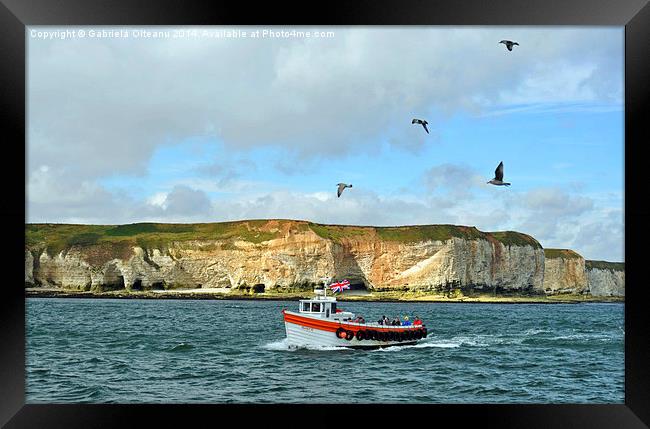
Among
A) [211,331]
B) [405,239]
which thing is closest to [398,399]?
[211,331]

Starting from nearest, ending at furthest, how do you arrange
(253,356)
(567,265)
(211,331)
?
(253,356) → (211,331) → (567,265)

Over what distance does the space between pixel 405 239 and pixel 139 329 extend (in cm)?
5424

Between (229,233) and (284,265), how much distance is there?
42.2 ft

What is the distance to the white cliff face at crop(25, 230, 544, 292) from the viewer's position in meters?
85.7

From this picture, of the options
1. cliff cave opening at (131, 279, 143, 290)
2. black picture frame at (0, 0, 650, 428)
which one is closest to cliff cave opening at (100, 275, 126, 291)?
cliff cave opening at (131, 279, 143, 290)

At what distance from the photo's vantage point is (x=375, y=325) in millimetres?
26922

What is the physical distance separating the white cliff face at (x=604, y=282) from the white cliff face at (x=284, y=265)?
18.5 meters

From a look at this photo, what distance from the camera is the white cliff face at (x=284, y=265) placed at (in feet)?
281

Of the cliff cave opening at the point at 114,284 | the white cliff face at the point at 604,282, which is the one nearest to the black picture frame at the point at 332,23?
the cliff cave opening at the point at 114,284

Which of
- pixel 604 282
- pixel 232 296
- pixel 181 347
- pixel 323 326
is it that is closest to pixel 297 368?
pixel 323 326

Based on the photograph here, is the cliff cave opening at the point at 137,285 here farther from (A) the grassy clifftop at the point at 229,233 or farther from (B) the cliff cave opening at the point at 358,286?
(B) the cliff cave opening at the point at 358,286

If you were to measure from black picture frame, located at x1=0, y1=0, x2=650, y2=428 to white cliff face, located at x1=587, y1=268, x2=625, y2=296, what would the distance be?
105462 millimetres
